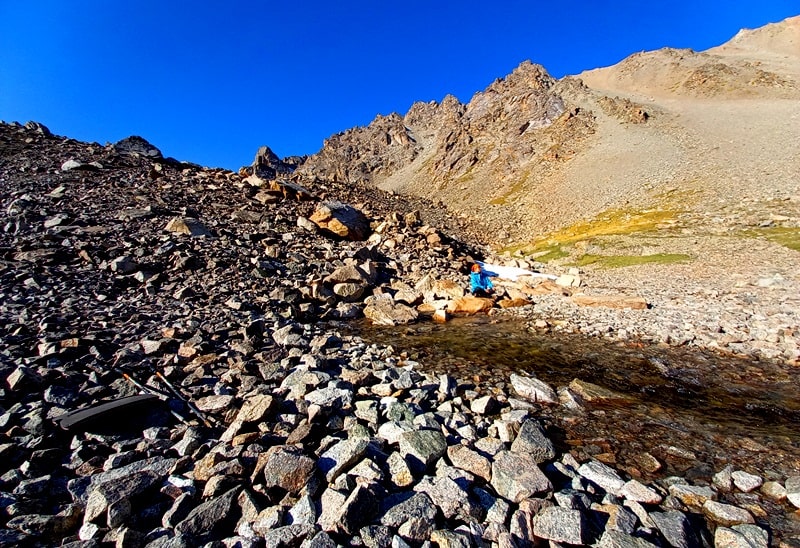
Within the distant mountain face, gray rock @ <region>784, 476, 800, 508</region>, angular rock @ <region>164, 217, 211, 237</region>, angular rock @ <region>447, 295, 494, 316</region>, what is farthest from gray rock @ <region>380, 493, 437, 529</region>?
the distant mountain face

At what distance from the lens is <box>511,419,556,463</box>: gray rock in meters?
5.70

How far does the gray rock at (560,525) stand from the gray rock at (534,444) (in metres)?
1.26

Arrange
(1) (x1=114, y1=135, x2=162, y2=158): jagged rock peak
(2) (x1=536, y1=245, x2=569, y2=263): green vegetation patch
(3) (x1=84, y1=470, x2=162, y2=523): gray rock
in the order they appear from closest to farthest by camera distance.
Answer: (3) (x1=84, y1=470, x2=162, y2=523): gray rock
(2) (x1=536, y1=245, x2=569, y2=263): green vegetation patch
(1) (x1=114, y1=135, x2=162, y2=158): jagged rock peak

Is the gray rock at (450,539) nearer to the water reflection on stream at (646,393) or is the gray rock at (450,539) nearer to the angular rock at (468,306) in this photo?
the water reflection on stream at (646,393)

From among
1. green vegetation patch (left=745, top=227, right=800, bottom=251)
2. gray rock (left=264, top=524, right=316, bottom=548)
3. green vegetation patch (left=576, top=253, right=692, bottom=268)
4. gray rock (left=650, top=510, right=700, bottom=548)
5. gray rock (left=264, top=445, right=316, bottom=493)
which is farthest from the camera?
green vegetation patch (left=576, top=253, right=692, bottom=268)

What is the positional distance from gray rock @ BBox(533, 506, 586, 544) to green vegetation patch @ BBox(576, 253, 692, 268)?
79.4ft

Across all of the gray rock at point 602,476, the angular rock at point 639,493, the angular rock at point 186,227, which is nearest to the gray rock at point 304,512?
the gray rock at point 602,476

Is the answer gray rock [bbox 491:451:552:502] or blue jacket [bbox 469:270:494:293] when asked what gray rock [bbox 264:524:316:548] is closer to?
gray rock [bbox 491:451:552:502]

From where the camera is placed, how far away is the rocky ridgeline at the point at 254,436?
4281 mm

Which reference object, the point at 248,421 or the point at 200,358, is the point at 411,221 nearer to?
the point at 200,358

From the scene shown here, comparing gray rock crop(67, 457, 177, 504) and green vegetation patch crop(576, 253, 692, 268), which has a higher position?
gray rock crop(67, 457, 177, 504)

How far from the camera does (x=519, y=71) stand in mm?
121250

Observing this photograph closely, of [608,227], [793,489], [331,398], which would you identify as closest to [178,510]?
[331,398]

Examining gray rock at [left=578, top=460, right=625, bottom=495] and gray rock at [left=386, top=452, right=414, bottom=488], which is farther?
gray rock at [left=578, top=460, right=625, bottom=495]
